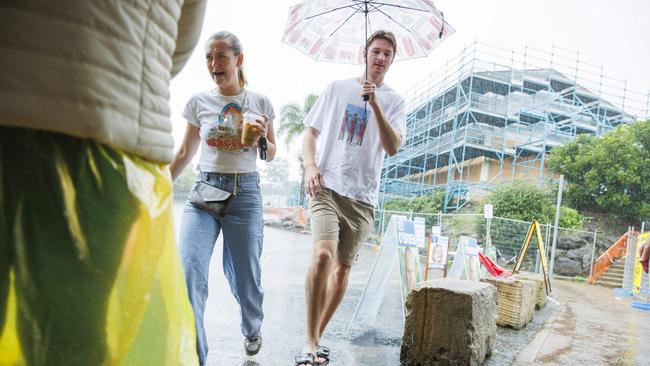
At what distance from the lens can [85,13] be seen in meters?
1.00

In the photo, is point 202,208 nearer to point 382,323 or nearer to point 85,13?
point 85,13

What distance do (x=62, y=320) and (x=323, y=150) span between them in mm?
2798

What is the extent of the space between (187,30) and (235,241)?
1.86 meters

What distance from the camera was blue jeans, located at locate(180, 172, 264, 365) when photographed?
113 inches

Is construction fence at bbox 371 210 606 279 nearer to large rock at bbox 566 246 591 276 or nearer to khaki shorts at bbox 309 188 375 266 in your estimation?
large rock at bbox 566 246 591 276

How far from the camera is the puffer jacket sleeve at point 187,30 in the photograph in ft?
4.50

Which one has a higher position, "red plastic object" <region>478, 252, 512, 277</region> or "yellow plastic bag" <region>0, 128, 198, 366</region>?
"yellow plastic bag" <region>0, 128, 198, 366</region>

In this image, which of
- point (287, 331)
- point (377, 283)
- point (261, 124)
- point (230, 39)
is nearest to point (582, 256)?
point (377, 283)

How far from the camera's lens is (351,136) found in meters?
3.68

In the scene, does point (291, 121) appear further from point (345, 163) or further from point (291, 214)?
point (345, 163)

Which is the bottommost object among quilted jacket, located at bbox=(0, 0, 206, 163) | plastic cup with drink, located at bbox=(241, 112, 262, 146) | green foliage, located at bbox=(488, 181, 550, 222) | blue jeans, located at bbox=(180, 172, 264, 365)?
blue jeans, located at bbox=(180, 172, 264, 365)

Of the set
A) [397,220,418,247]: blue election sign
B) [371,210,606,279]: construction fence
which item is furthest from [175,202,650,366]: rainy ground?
[371,210,606,279]: construction fence

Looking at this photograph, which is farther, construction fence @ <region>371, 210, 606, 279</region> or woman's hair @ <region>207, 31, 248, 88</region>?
construction fence @ <region>371, 210, 606, 279</region>

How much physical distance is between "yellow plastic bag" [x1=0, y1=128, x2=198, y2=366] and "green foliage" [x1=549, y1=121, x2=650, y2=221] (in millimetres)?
A: 30258
